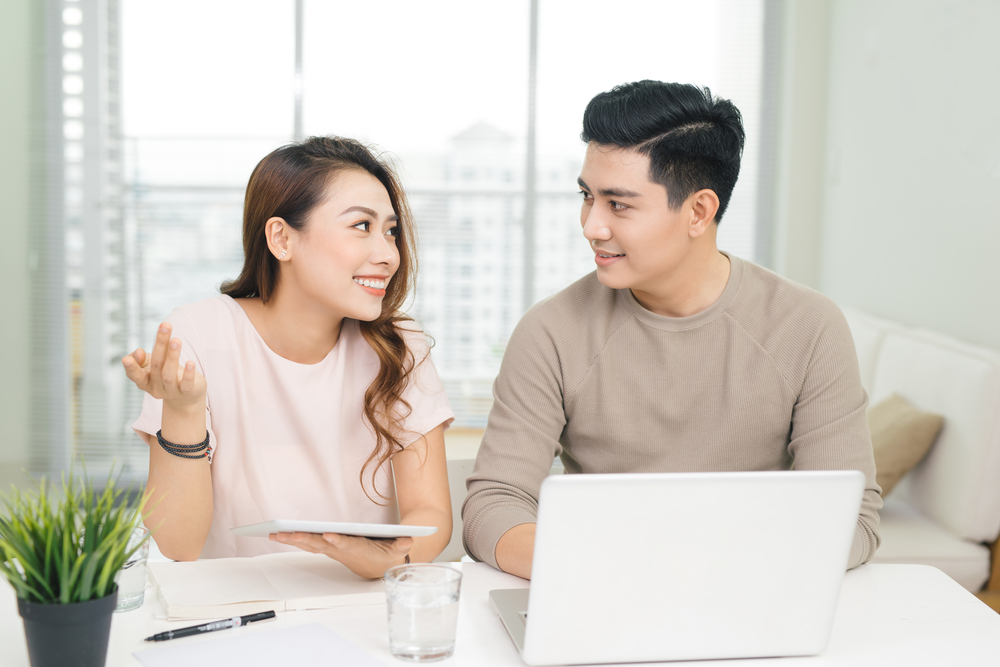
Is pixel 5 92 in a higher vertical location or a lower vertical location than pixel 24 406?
higher

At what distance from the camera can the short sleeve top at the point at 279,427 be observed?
56.2 inches

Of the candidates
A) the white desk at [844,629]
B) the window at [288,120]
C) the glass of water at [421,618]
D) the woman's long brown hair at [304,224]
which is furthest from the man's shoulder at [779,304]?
the window at [288,120]

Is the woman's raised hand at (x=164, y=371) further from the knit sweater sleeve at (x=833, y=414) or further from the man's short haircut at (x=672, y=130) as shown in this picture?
the knit sweater sleeve at (x=833, y=414)

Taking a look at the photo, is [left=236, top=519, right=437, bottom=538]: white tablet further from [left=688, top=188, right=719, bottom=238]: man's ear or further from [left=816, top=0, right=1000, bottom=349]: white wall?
[left=816, top=0, right=1000, bottom=349]: white wall

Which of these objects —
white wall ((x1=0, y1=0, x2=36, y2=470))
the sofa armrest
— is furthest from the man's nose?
white wall ((x1=0, y1=0, x2=36, y2=470))

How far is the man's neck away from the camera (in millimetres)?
1467

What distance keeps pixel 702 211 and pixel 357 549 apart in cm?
86

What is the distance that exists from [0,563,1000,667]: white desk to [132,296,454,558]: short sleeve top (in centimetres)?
44

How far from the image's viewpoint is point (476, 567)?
1140mm

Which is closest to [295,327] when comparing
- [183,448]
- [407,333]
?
[407,333]

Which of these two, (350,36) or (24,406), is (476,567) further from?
(24,406)

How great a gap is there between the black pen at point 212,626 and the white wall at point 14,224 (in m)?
3.03

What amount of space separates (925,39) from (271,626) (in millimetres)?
2596

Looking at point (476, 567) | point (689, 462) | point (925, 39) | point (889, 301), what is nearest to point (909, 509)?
point (889, 301)
